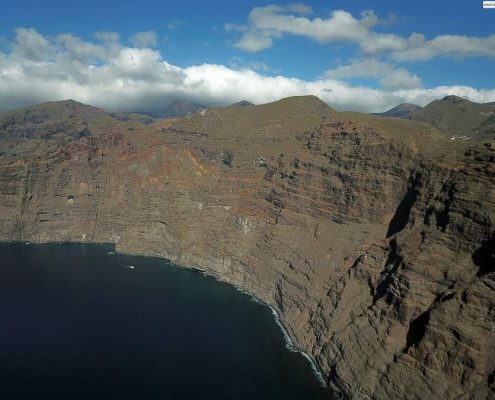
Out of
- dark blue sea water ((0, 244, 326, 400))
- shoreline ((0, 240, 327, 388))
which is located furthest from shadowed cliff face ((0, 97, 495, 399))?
dark blue sea water ((0, 244, 326, 400))

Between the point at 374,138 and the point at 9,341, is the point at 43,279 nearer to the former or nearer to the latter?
the point at 9,341

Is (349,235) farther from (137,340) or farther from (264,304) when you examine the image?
(137,340)

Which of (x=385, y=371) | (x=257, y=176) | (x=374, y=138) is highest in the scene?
(x=374, y=138)

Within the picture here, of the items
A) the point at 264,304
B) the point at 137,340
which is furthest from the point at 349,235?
the point at 137,340

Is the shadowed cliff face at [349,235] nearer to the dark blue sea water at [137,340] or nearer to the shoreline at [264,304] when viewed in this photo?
the shoreline at [264,304]

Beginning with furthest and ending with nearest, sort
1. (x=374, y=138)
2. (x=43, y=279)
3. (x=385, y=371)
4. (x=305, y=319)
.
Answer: (x=43, y=279)
(x=374, y=138)
(x=305, y=319)
(x=385, y=371)

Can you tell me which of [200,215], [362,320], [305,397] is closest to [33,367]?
[305,397]
